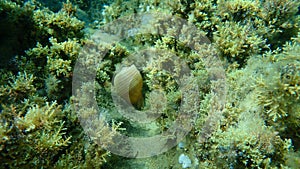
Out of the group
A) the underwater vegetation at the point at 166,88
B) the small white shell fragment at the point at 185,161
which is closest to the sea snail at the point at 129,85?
the underwater vegetation at the point at 166,88

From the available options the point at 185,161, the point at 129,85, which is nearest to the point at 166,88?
the point at 129,85

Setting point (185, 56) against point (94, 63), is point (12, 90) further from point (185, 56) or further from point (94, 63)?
point (185, 56)

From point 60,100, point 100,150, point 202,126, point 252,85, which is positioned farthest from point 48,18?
point 252,85

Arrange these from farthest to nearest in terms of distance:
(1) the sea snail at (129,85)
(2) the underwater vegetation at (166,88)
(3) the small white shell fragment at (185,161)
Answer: (1) the sea snail at (129,85) < (3) the small white shell fragment at (185,161) < (2) the underwater vegetation at (166,88)

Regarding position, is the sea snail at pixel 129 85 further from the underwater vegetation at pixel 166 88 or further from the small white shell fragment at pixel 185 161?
the small white shell fragment at pixel 185 161

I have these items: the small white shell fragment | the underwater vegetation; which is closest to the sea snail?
the underwater vegetation

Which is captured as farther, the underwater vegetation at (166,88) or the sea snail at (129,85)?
the sea snail at (129,85)

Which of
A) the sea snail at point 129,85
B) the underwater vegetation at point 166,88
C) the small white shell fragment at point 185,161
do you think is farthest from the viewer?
the sea snail at point 129,85
